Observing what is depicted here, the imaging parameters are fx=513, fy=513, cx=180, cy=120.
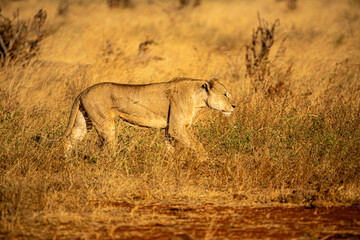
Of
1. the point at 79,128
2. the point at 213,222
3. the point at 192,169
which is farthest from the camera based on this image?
the point at 79,128

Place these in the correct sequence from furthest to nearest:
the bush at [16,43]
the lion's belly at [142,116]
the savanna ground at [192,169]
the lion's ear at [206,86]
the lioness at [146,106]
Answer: the bush at [16,43] < the lion's ear at [206,86] < the lion's belly at [142,116] < the lioness at [146,106] < the savanna ground at [192,169]

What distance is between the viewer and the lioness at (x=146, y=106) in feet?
25.0

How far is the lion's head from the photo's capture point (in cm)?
807

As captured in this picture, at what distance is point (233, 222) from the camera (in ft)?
17.7

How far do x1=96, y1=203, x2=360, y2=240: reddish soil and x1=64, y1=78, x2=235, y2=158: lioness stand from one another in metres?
1.78

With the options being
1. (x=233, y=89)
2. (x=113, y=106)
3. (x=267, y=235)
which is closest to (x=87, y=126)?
(x=113, y=106)

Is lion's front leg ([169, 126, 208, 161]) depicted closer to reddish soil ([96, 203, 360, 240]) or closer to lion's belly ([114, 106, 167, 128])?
lion's belly ([114, 106, 167, 128])

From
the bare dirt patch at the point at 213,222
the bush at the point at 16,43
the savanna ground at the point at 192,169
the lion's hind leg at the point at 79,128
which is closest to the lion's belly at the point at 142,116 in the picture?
the savanna ground at the point at 192,169

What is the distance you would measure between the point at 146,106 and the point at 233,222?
300 centimetres

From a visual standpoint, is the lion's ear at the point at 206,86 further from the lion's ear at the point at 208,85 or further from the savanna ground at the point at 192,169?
the savanna ground at the point at 192,169

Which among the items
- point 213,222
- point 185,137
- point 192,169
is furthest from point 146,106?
point 213,222

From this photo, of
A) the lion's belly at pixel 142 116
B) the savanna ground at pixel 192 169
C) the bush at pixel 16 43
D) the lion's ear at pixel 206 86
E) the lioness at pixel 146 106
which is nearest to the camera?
the savanna ground at pixel 192 169

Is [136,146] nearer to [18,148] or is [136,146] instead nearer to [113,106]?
[113,106]

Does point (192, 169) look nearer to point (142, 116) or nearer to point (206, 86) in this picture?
point (142, 116)
